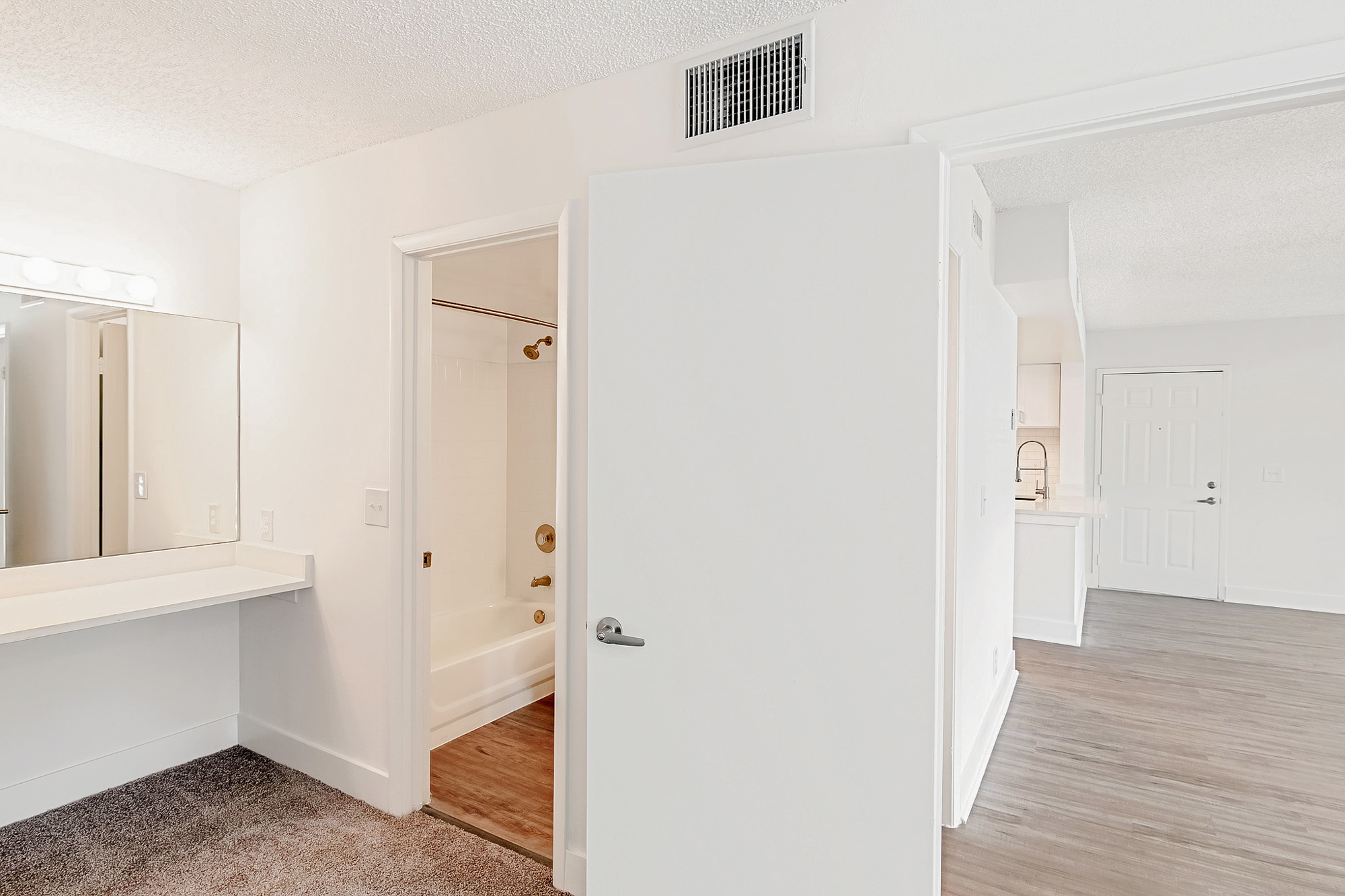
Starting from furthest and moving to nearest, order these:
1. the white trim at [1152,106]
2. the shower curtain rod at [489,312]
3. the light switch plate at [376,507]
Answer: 1. the shower curtain rod at [489,312]
2. the light switch plate at [376,507]
3. the white trim at [1152,106]

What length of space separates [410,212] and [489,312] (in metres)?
1.68

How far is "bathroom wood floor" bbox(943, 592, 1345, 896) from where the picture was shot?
2.24m

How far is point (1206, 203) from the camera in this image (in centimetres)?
308

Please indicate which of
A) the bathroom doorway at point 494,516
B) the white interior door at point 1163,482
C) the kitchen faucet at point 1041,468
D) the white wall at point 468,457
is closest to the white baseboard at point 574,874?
the bathroom doorway at point 494,516

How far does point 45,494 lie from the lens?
248 centimetres

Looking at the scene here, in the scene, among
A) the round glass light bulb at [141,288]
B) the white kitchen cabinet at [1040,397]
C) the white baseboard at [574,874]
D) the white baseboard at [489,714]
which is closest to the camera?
the white baseboard at [574,874]

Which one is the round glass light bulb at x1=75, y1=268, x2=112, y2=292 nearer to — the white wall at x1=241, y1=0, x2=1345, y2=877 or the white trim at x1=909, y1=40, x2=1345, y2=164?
the white wall at x1=241, y1=0, x2=1345, y2=877

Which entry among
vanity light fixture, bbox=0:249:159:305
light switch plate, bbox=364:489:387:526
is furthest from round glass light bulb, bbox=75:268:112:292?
light switch plate, bbox=364:489:387:526

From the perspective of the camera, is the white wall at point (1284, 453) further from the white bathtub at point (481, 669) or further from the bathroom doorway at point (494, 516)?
the white bathtub at point (481, 669)

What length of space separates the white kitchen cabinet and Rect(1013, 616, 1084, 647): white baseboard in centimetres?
210

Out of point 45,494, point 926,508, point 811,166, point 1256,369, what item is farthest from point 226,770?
point 1256,369

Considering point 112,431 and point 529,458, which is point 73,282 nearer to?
point 112,431

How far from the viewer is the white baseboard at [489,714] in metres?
3.14

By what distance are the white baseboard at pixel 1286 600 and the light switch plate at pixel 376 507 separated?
6707mm
